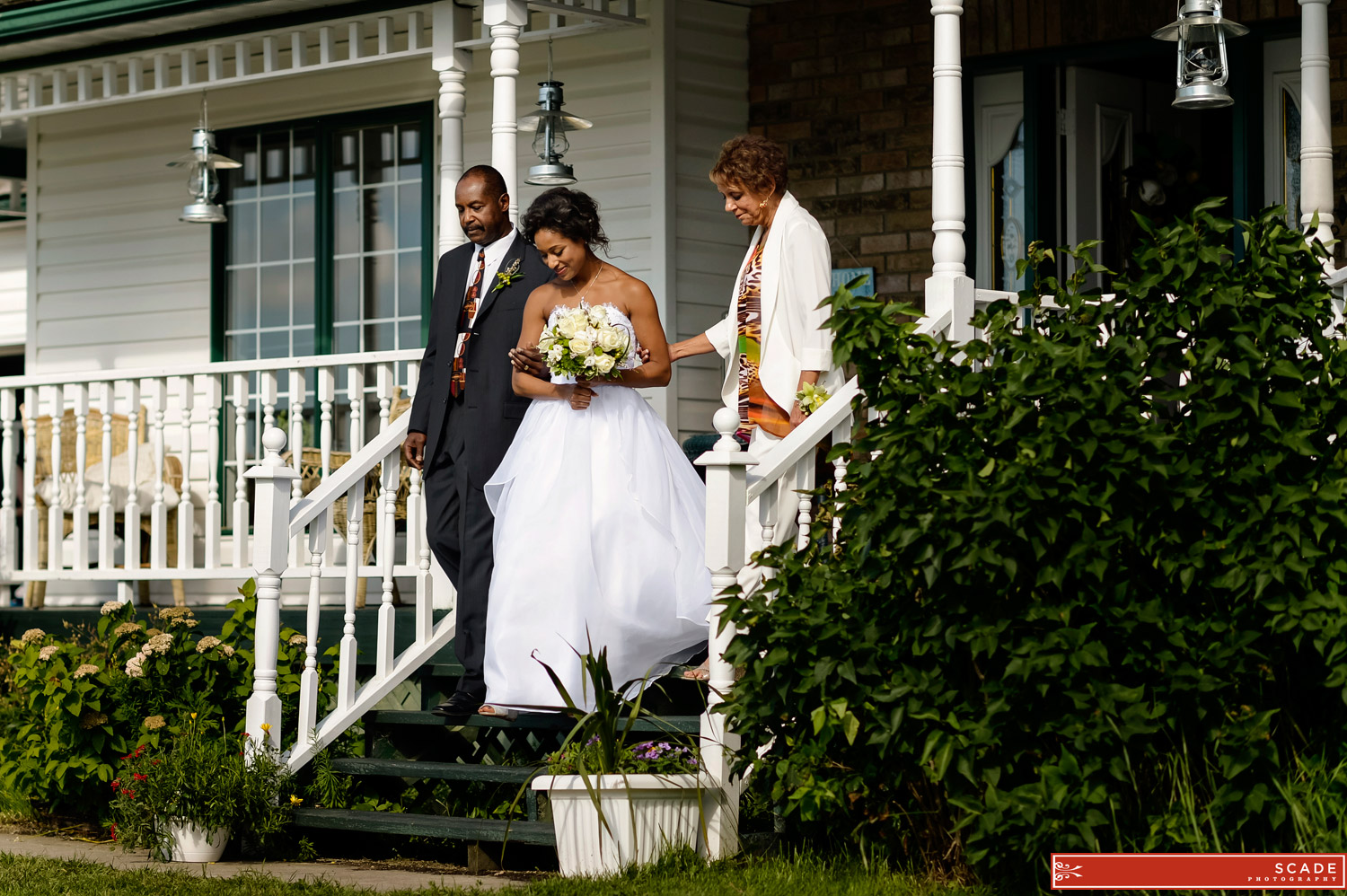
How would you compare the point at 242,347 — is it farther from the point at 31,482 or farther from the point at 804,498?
the point at 804,498

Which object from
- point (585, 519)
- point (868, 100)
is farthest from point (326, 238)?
point (585, 519)

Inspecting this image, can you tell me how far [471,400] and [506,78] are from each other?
6.20 feet

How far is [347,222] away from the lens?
10562 mm

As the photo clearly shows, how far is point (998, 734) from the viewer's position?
475 centimetres

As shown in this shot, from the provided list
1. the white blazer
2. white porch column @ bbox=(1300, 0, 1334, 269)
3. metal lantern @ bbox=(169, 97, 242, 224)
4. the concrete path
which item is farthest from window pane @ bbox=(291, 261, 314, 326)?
white porch column @ bbox=(1300, 0, 1334, 269)

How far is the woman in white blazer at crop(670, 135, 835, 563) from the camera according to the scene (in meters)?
6.18

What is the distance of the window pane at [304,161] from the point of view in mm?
10719

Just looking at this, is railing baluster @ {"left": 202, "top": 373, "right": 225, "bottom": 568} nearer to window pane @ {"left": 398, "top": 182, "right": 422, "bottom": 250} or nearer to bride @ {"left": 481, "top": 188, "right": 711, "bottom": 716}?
window pane @ {"left": 398, "top": 182, "right": 422, "bottom": 250}

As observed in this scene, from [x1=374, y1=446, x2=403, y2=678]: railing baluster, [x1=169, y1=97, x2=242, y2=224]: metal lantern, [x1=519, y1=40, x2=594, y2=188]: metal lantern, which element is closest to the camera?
[x1=374, y1=446, x2=403, y2=678]: railing baluster

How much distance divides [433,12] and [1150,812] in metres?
5.60

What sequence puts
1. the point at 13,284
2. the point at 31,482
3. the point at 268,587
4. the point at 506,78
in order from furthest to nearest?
1. the point at 13,284
2. the point at 31,482
3. the point at 506,78
4. the point at 268,587

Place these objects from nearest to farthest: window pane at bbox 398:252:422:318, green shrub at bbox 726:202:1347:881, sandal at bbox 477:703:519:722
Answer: green shrub at bbox 726:202:1347:881 → sandal at bbox 477:703:519:722 → window pane at bbox 398:252:422:318

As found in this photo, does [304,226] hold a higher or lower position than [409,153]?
lower

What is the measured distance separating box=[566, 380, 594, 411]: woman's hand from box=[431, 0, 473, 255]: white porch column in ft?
7.42
